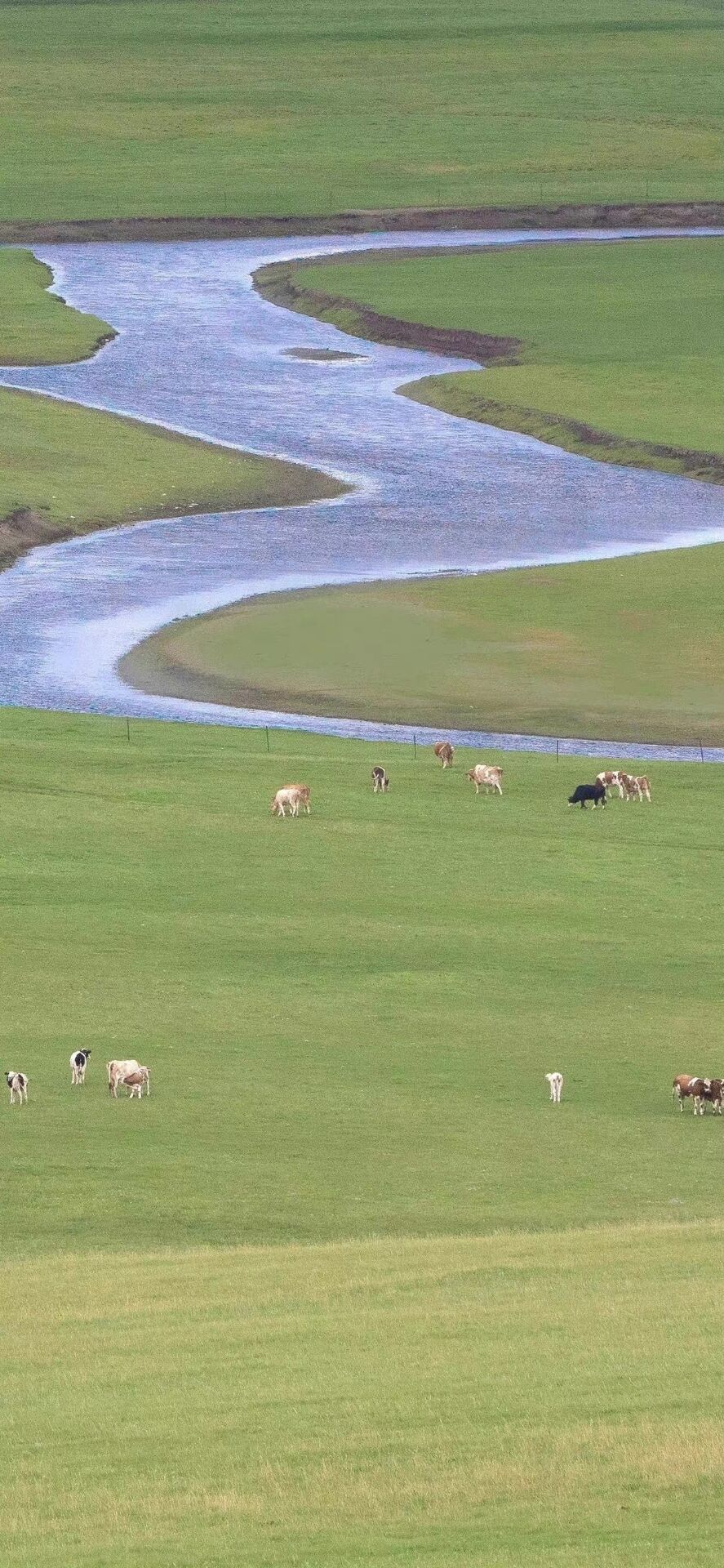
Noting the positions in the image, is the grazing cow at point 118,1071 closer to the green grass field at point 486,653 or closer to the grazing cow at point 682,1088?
the grazing cow at point 682,1088

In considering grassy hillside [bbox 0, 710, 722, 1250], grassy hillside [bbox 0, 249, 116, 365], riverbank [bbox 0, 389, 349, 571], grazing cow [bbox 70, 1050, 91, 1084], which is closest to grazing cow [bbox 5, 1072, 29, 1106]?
grassy hillside [bbox 0, 710, 722, 1250]

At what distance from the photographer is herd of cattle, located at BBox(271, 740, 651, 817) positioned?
47.4 m

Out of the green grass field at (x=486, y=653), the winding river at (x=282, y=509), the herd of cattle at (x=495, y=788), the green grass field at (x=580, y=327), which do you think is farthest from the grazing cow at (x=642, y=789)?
the green grass field at (x=580, y=327)

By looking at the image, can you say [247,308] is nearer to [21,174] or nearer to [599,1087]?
[21,174]

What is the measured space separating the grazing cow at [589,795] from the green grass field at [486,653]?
7937mm

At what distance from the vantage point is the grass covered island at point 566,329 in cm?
9712

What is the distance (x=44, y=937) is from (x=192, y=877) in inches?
187

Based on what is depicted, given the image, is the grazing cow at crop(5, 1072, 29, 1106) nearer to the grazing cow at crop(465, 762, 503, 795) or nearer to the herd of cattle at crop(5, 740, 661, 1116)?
the herd of cattle at crop(5, 740, 661, 1116)

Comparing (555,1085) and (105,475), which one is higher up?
(555,1085)

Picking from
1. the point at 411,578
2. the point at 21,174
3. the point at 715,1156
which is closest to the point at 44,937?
the point at 715,1156

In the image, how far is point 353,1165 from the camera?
29.2 metres

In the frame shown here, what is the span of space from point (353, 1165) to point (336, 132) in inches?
6091

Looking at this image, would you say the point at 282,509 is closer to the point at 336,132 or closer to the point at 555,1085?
the point at 555,1085

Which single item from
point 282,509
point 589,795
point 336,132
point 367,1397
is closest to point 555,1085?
point 367,1397
